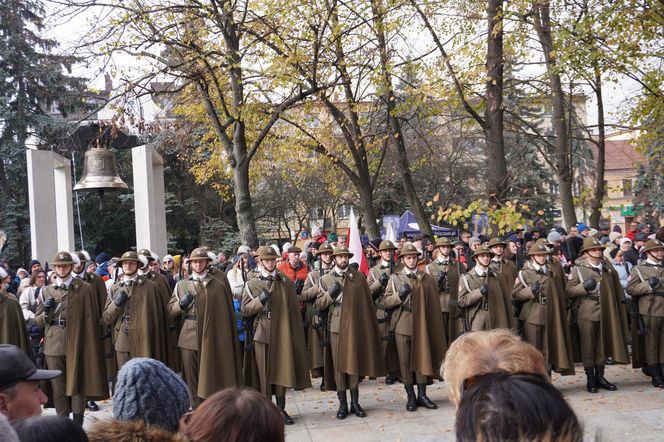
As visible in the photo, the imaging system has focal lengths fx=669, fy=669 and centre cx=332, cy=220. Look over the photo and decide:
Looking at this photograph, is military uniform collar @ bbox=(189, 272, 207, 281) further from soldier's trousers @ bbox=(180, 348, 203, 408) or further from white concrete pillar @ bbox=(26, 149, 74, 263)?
white concrete pillar @ bbox=(26, 149, 74, 263)

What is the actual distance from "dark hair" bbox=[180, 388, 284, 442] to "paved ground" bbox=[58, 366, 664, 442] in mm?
5511

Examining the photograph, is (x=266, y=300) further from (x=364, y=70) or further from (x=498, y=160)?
(x=364, y=70)

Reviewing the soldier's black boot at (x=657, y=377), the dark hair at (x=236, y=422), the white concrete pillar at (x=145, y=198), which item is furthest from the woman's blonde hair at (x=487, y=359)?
the white concrete pillar at (x=145, y=198)

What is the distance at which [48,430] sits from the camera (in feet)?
6.92

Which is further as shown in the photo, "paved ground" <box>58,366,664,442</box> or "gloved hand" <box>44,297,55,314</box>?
"gloved hand" <box>44,297,55,314</box>

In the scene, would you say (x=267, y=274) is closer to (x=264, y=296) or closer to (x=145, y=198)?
(x=264, y=296)

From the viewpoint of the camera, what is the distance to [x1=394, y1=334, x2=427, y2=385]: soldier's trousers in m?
9.11

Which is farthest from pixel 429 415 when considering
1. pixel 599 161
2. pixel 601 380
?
pixel 599 161

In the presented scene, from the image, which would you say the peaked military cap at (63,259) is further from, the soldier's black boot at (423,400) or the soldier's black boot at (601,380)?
the soldier's black boot at (601,380)

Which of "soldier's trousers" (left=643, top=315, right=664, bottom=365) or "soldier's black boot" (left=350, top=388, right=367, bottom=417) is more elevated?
"soldier's trousers" (left=643, top=315, right=664, bottom=365)

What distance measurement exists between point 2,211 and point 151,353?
21.9m

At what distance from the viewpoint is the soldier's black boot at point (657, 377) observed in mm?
9617

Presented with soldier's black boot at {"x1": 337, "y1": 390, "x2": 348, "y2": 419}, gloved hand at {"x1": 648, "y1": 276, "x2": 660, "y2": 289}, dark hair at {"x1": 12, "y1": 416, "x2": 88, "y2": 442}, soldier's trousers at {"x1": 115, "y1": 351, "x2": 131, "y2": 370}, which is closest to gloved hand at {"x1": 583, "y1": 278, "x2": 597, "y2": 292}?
gloved hand at {"x1": 648, "y1": 276, "x2": 660, "y2": 289}

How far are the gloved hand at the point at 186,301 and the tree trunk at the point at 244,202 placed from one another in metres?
4.76
